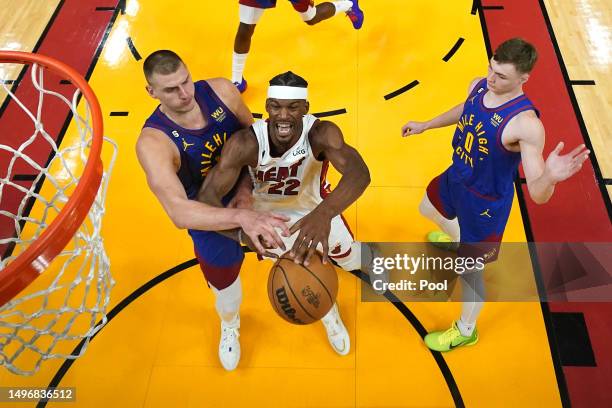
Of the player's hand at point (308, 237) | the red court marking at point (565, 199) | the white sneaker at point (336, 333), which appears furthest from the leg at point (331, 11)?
the player's hand at point (308, 237)

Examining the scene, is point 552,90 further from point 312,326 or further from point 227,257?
point 227,257

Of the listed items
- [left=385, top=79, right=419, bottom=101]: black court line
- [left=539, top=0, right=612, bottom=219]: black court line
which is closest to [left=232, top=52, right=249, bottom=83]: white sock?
[left=385, top=79, right=419, bottom=101]: black court line

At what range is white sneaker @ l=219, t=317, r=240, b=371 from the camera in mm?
3428

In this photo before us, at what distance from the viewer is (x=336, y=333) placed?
3436 millimetres

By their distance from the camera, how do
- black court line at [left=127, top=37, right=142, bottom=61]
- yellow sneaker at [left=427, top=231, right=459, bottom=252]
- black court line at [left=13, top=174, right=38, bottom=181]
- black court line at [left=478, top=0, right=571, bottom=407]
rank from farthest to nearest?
black court line at [left=127, top=37, right=142, bottom=61], black court line at [left=13, top=174, right=38, bottom=181], yellow sneaker at [left=427, top=231, right=459, bottom=252], black court line at [left=478, top=0, right=571, bottom=407]

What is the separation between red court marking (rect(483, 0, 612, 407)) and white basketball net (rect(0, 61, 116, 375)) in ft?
9.89

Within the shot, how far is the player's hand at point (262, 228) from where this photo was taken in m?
2.43

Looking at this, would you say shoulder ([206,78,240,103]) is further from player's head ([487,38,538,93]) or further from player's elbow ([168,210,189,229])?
player's head ([487,38,538,93])

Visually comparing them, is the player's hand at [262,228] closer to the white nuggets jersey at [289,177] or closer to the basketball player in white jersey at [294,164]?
the basketball player in white jersey at [294,164]

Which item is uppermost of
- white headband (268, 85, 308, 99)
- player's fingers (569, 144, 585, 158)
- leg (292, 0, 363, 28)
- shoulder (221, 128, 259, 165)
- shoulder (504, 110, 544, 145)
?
leg (292, 0, 363, 28)

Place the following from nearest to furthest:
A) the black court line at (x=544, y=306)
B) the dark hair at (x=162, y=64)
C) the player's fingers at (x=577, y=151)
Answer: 1. the player's fingers at (x=577, y=151)
2. the dark hair at (x=162, y=64)
3. the black court line at (x=544, y=306)

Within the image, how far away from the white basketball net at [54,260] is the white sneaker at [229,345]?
2.54 feet

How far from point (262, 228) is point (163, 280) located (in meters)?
1.74

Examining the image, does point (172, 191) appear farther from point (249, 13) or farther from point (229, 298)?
point (249, 13)
